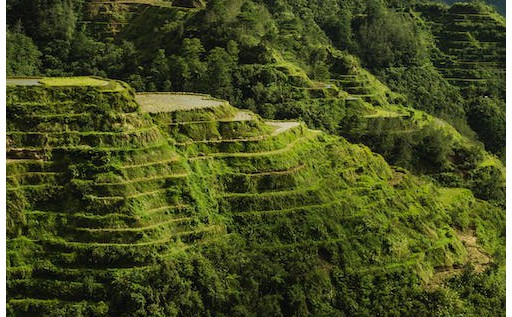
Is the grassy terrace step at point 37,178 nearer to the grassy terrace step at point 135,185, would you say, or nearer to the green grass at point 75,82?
the grassy terrace step at point 135,185

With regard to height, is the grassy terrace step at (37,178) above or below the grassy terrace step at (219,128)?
below

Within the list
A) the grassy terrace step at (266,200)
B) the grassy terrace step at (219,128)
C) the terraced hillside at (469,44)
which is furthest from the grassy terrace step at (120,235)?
the terraced hillside at (469,44)

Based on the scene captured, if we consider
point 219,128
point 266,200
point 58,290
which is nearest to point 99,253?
point 58,290

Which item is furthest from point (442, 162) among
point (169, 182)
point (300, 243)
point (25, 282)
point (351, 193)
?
point (25, 282)

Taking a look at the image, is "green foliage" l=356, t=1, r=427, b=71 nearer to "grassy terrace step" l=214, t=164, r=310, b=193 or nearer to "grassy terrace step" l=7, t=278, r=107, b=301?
"grassy terrace step" l=214, t=164, r=310, b=193

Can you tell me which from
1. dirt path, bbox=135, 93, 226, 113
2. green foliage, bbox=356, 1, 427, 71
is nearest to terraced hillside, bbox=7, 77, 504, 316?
dirt path, bbox=135, 93, 226, 113

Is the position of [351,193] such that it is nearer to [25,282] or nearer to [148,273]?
[148,273]

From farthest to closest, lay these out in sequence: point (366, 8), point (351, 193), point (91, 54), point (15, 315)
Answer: point (366, 8)
point (91, 54)
point (351, 193)
point (15, 315)
